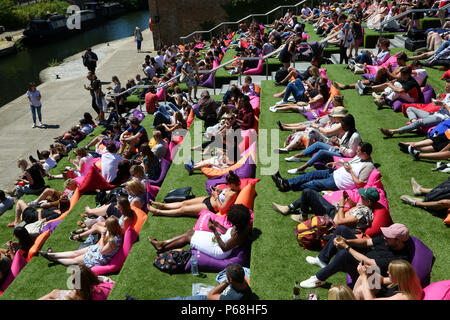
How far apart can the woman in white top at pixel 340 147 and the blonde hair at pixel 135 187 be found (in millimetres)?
2728

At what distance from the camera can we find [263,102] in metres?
10.4

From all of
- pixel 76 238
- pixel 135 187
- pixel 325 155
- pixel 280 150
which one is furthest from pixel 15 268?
pixel 325 155

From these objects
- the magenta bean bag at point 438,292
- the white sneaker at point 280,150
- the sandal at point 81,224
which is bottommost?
the sandal at point 81,224

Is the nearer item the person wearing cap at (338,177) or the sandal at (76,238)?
the person wearing cap at (338,177)

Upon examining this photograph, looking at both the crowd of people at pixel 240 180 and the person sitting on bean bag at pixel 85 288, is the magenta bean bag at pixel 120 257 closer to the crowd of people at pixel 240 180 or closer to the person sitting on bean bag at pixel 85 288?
the crowd of people at pixel 240 180

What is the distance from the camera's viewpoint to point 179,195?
6926 millimetres

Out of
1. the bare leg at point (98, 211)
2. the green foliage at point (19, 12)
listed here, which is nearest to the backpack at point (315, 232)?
the bare leg at point (98, 211)

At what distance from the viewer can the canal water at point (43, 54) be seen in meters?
26.7

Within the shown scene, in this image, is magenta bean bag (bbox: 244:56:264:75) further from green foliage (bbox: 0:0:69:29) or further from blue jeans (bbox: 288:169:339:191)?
green foliage (bbox: 0:0:69:29)

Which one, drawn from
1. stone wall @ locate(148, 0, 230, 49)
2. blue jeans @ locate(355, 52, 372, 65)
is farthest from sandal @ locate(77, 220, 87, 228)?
stone wall @ locate(148, 0, 230, 49)

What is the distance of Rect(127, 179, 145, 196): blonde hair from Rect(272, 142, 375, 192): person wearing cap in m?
2.34

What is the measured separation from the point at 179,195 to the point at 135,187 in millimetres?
803
